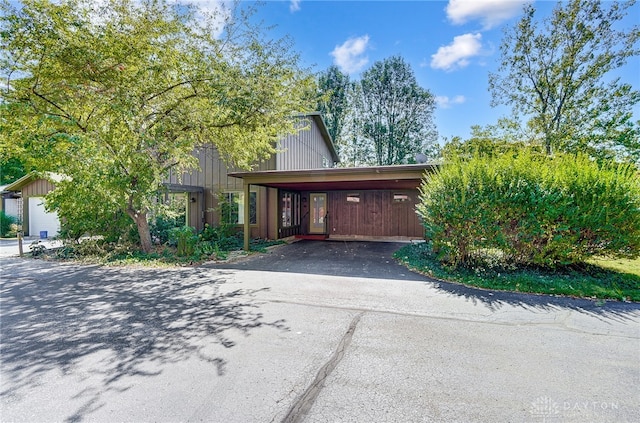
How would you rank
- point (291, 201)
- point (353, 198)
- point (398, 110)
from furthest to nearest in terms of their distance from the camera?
1. point (398, 110)
2. point (353, 198)
3. point (291, 201)

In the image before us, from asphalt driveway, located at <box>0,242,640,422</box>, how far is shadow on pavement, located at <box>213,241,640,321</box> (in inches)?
2.2

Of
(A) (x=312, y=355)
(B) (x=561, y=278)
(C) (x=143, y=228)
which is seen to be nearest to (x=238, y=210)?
(C) (x=143, y=228)

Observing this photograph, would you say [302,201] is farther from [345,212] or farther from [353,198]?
[353,198]

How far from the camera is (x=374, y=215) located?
48.2 ft

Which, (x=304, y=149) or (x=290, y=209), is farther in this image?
(x=304, y=149)

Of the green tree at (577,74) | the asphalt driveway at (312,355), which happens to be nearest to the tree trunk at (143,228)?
the asphalt driveway at (312,355)

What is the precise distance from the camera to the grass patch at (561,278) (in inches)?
207

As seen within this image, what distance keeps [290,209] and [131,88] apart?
7677mm

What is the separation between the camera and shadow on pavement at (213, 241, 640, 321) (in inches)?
185

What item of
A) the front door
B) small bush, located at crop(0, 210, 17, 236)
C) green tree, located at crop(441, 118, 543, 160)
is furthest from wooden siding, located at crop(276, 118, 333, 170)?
small bush, located at crop(0, 210, 17, 236)

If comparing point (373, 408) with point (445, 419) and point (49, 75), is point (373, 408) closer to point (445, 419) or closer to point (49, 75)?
point (445, 419)

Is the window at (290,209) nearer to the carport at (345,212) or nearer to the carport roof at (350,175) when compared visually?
the carport at (345,212)

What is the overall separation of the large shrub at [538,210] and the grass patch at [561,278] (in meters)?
0.32

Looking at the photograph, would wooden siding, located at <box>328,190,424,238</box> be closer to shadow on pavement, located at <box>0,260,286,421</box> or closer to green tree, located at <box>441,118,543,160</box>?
green tree, located at <box>441,118,543,160</box>
